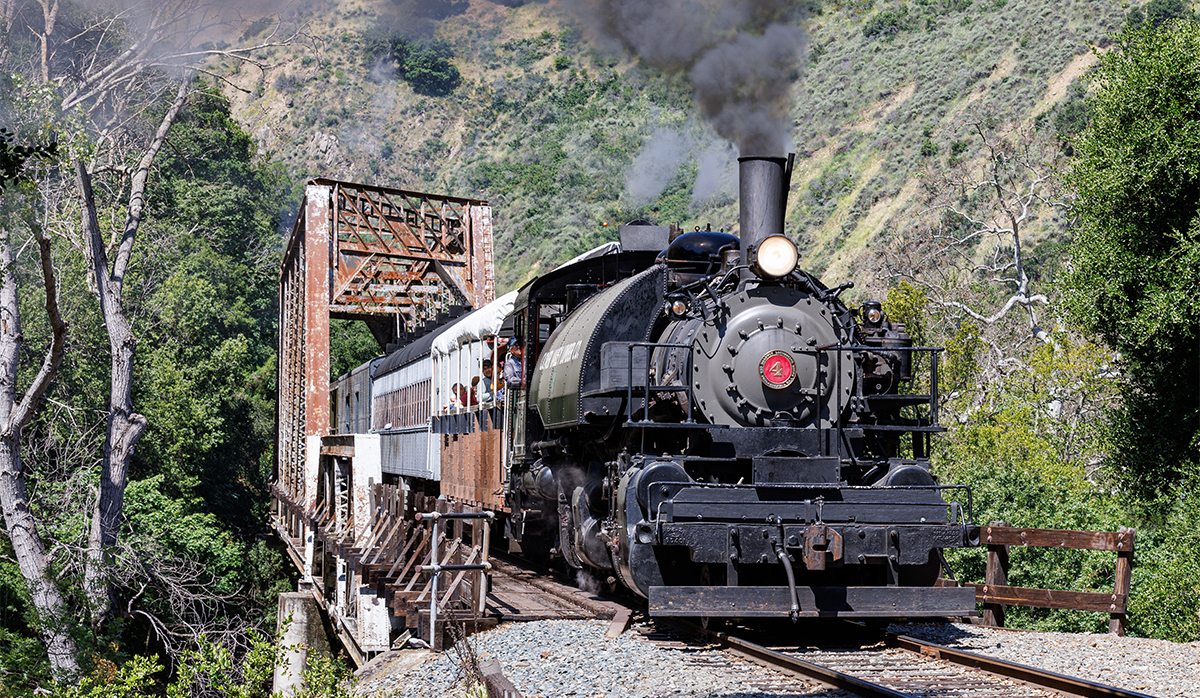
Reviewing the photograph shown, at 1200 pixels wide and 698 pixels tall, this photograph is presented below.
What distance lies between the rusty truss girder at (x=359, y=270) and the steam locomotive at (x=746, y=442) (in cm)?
1446

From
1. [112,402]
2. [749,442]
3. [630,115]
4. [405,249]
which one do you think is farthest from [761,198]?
[630,115]

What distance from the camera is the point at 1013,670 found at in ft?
23.3

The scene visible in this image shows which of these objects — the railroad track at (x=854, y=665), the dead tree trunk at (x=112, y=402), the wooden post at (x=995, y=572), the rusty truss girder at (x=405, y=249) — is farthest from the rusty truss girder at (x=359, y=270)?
the railroad track at (x=854, y=665)

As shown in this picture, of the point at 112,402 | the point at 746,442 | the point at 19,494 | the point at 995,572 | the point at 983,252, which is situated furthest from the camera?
the point at 983,252

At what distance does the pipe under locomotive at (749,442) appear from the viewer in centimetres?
812

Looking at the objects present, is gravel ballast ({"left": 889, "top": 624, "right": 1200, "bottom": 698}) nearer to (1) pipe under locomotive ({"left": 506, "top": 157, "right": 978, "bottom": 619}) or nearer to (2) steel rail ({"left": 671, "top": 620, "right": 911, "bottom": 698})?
(1) pipe under locomotive ({"left": 506, "top": 157, "right": 978, "bottom": 619})

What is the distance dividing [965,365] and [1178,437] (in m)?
8.49

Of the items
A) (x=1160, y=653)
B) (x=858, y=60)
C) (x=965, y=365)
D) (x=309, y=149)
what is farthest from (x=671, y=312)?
(x=309, y=149)

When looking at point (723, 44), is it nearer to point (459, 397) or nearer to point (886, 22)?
point (459, 397)

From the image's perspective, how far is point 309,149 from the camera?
325 feet

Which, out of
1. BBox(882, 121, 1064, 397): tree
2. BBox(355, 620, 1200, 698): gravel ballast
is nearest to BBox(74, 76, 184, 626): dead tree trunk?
BBox(355, 620, 1200, 698): gravel ballast

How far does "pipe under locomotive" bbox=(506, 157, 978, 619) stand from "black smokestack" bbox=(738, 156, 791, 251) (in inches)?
0.6

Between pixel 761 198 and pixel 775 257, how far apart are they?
62 centimetres

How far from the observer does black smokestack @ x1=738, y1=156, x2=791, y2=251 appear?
927 cm
